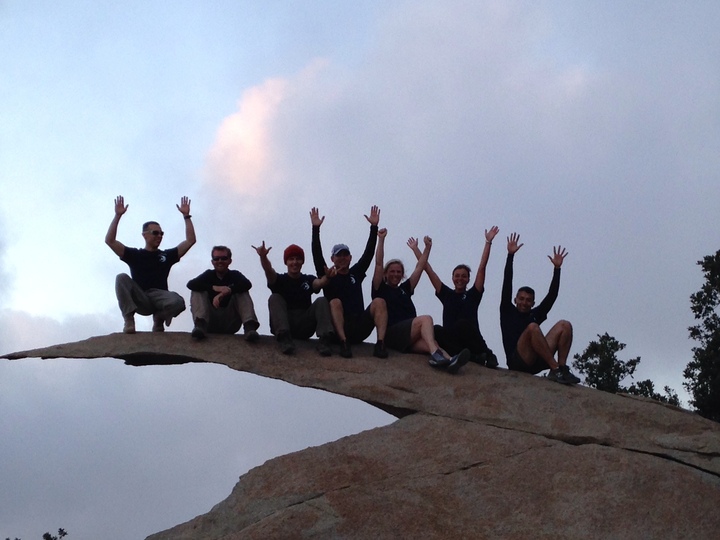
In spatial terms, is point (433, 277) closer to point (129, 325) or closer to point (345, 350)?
point (345, 350)

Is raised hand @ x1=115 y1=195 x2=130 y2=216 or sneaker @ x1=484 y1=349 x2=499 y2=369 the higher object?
raised hand @ x1=115 y1=195 x2=130 y2=216

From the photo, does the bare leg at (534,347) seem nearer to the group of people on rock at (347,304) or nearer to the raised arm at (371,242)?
the group of people on rock at (347,304)

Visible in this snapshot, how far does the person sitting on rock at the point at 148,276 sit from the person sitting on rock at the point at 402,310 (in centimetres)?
242

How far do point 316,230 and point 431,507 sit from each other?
3.64 meters

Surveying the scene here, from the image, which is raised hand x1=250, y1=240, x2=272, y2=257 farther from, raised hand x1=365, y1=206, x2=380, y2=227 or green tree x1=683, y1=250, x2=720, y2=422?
green tree x1=683, y1=250, x2=720, y2=422

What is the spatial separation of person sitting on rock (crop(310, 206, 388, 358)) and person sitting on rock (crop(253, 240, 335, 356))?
151mm

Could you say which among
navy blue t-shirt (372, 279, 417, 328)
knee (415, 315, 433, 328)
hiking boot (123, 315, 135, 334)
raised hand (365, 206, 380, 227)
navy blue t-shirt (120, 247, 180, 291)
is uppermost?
raised hand (365, 206, 380, 227)

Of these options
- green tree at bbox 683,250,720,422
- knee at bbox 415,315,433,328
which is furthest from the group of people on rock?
green tree at bbox 683,250,720,422

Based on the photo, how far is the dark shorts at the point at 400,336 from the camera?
11.0 metres

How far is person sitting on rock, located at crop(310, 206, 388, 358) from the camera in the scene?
1059 centimetres

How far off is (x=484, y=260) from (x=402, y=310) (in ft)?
4.25

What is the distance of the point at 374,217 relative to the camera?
1122 centimetres

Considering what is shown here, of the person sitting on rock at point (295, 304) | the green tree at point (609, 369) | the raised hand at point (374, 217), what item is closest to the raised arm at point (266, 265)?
the person sitting on rock at point (295, 304)

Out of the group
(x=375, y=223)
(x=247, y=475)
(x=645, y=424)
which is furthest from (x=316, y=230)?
(x=645, y=424)
